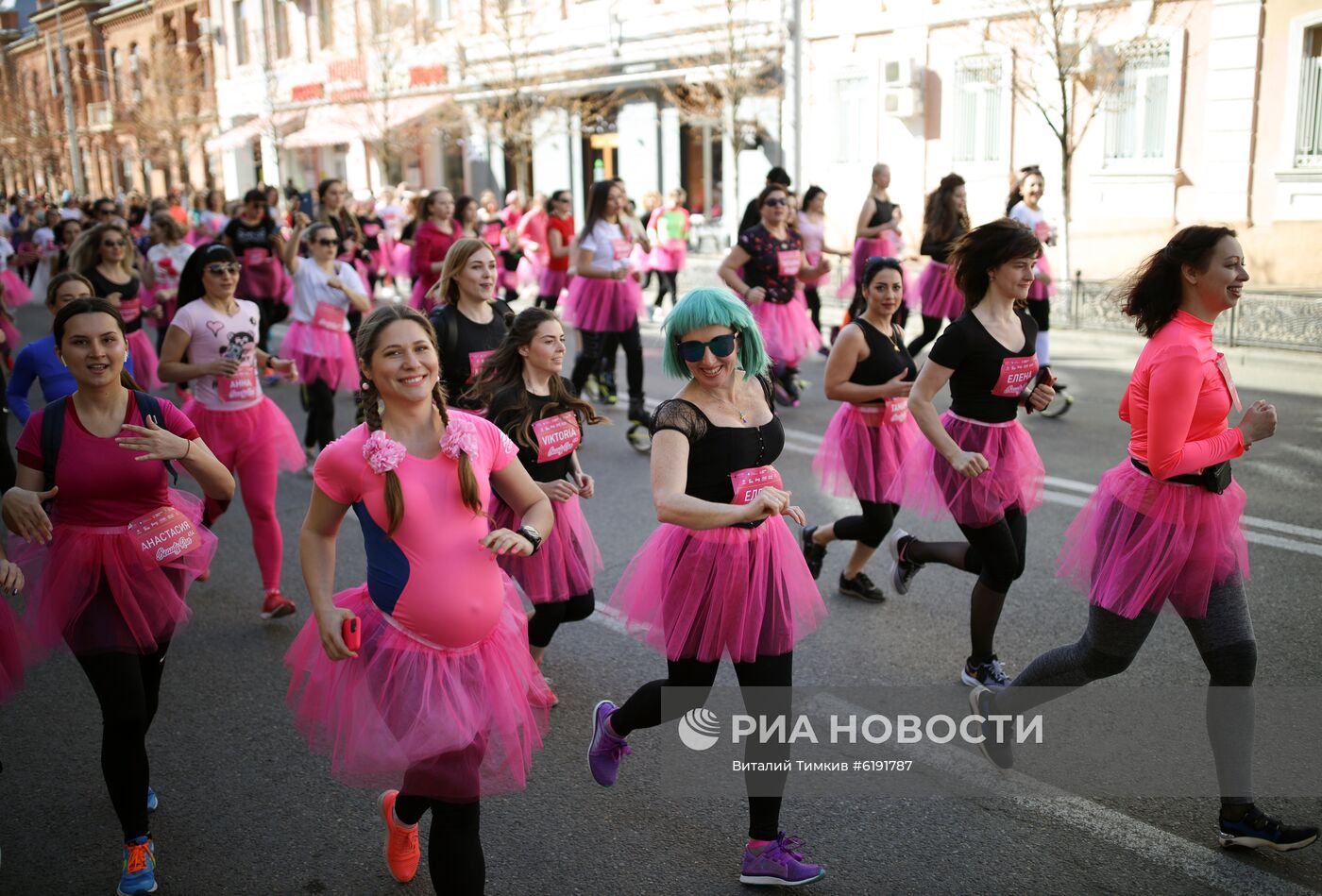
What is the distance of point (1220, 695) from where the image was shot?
12.0 feet

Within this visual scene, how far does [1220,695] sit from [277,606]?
4519 mm

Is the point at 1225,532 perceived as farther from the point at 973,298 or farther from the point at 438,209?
the point at 438,209

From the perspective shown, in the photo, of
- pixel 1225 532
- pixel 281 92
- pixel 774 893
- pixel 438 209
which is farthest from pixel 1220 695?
pixel 281 92

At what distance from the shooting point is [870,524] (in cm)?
576

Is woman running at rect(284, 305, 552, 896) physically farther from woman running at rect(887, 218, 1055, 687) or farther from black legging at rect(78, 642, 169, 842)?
woman running at rect(887, 218, 1055, 687)

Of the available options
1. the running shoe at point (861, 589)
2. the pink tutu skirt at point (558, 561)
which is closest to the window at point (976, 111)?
the running shoe at point (861, 589)

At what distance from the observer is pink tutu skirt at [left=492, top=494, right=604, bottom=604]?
467 cm

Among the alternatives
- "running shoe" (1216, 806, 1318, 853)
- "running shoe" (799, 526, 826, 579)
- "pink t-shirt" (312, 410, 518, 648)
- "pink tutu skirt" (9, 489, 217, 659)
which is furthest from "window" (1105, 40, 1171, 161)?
"pink tutu skirt" (9, 489, 217, 659)

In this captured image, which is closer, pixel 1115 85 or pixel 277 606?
pixel 277 606

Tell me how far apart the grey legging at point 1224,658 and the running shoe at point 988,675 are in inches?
37.9

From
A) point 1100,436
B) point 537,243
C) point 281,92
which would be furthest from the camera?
point 281,92

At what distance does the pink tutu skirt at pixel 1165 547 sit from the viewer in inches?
146

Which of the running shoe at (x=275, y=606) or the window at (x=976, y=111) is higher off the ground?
the window at (x=976, y=111)

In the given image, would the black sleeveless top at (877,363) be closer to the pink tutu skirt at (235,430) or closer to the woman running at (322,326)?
the pink tutu skirt at (235,430)
